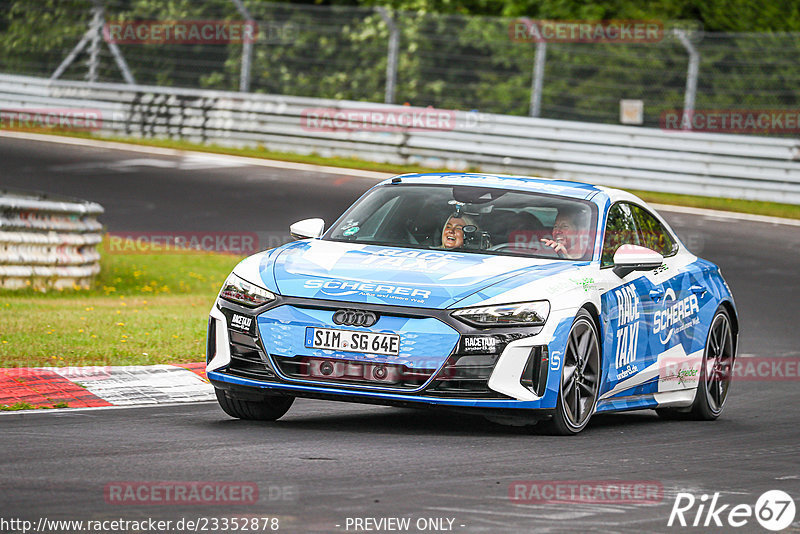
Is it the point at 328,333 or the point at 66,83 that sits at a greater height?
the point at 66,83

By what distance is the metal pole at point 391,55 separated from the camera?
27422mm

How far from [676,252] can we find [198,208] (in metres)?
12.3

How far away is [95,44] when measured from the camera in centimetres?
3058

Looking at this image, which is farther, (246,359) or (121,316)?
(121,316)

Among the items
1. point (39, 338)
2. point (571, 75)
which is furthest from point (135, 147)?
point (39, 338)

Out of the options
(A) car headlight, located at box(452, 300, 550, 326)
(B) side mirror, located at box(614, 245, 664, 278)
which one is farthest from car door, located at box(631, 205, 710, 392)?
(A) car headlight, located at box(452, 300, 550, 326)

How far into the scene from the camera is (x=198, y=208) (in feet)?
70.8

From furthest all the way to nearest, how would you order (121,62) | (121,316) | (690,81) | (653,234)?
(121,62), (690,81), (121,316), (653,234)

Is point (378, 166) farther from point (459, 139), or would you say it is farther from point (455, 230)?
point (455, 230)

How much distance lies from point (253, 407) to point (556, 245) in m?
2.05

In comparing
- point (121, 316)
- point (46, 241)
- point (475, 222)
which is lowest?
point (121, 316)

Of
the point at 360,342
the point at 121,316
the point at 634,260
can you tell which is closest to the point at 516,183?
the point at 634,260

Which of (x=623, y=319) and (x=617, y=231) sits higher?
(x=617, y=231)

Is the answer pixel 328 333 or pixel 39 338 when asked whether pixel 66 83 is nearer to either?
pixel 39 338
